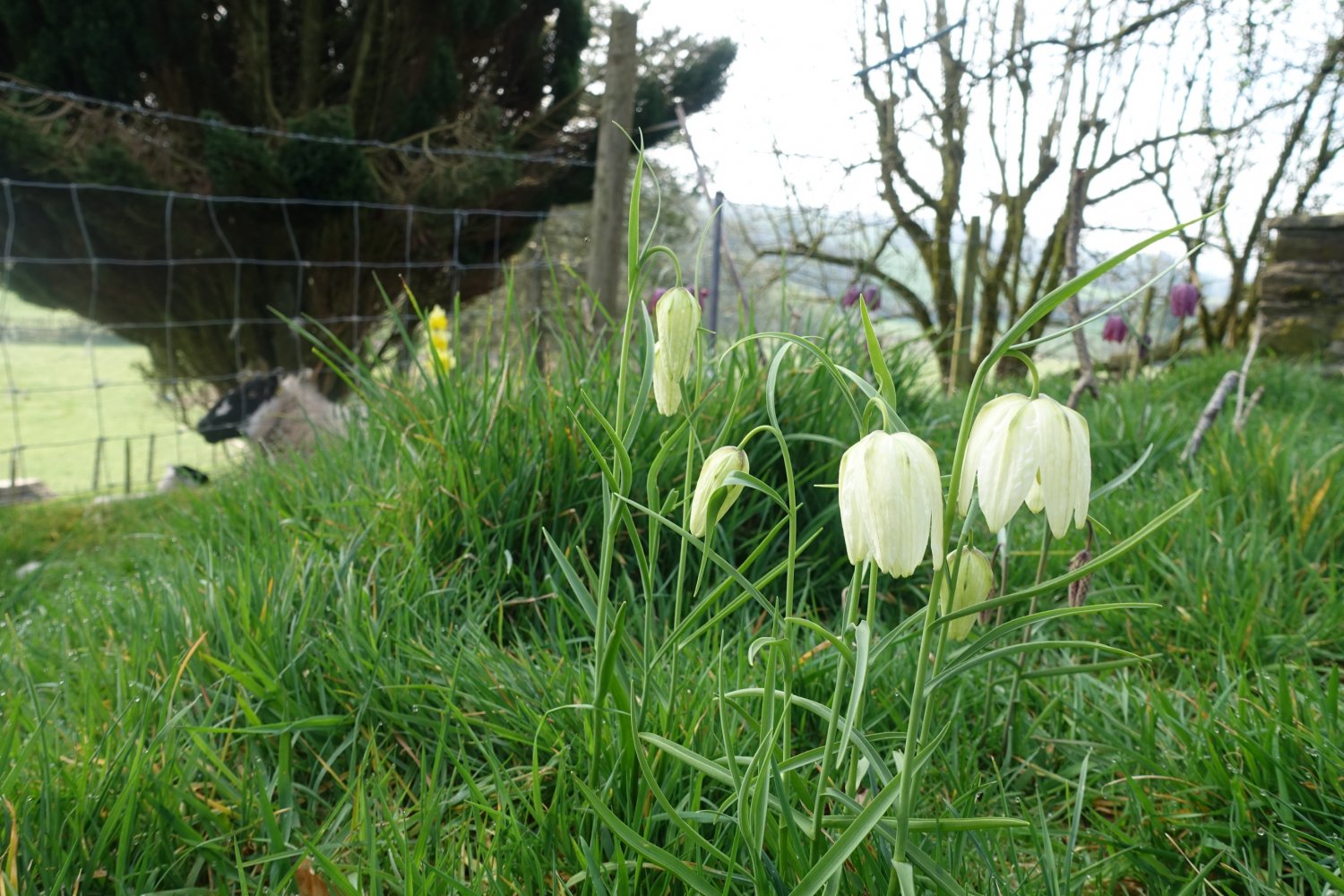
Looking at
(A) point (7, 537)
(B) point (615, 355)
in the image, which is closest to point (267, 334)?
(A) point (7, 537)

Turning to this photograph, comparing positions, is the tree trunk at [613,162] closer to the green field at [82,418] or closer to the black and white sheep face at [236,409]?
the green field at [82,418]

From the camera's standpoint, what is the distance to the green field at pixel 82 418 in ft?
13.9

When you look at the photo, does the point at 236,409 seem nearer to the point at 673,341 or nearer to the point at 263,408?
the point at 263,408

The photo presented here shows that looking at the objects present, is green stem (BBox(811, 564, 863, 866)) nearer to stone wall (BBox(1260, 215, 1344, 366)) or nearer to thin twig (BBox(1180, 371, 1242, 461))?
thin twig (BBox(1180, 371, 1242, 461))

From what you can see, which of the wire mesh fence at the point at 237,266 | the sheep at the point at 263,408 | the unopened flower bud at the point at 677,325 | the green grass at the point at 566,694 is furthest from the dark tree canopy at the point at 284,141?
the unopened flower bud at the point at 677,325

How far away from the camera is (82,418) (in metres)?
17.8

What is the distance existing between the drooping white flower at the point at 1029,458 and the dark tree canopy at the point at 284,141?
435 cm

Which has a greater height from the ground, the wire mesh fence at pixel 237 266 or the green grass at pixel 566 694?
the wire mesh fence at pixel 237 266

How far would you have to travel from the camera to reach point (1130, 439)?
2.28 metres

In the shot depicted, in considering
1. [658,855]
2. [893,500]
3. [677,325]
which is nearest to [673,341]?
[677,325]

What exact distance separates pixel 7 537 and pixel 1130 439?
9.96 feet

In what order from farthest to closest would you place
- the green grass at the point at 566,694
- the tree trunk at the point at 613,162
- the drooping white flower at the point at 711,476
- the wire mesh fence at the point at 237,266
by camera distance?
the wire mesh fence at the point at 237,266 → the tree trunk at the point at 613,162 → the green grass at the point at 566,694 → the drooping white flower at the point at 711,476

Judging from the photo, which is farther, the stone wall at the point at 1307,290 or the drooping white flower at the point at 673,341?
the stone wall at the point at 1307,290

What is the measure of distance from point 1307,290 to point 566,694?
4.89 metres
